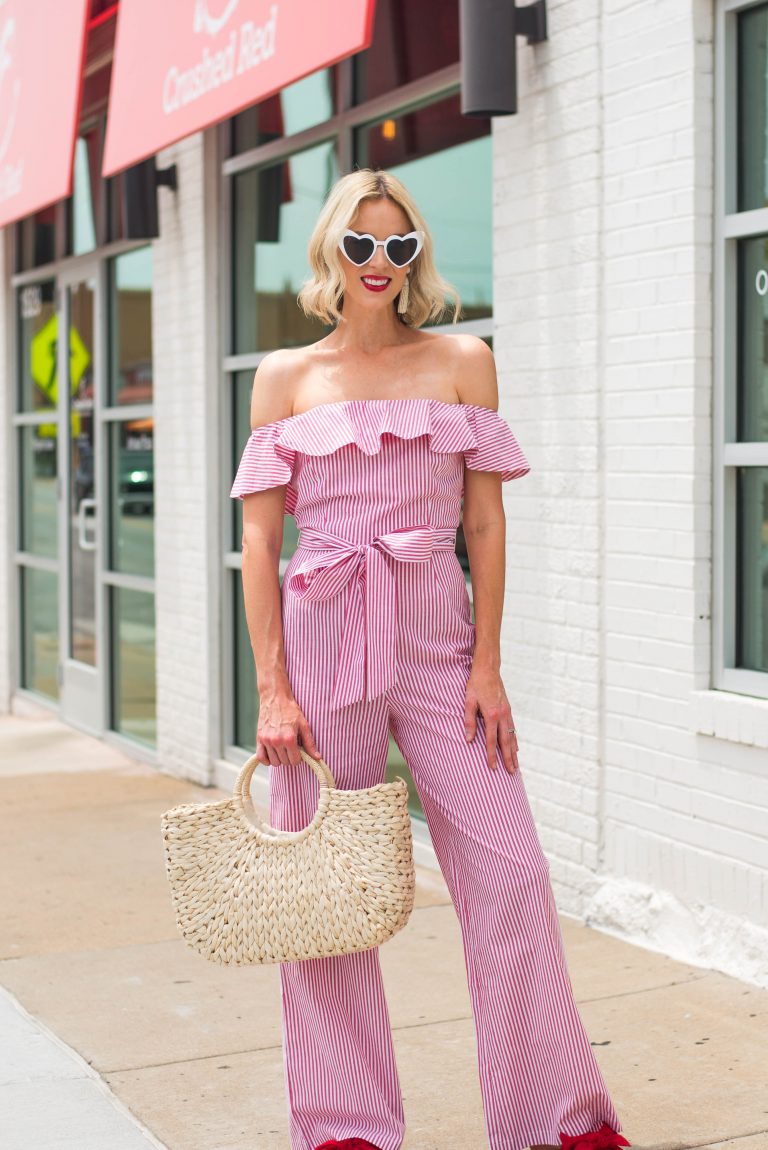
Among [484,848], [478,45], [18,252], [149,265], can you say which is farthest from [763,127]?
[18,252]

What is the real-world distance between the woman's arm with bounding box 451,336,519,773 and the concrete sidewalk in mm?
972

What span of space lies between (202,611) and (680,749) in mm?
3400

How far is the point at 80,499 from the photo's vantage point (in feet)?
30.6

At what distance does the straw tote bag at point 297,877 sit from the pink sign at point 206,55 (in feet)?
8.38

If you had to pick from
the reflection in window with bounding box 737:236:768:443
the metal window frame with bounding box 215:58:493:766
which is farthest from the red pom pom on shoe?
the metal window frame with bounding box 215:58:493:766

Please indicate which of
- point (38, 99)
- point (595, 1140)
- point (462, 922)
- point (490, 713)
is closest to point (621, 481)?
point (490, 713)

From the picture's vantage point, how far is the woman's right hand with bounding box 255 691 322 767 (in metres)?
3.08

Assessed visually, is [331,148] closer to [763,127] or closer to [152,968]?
[763,127]

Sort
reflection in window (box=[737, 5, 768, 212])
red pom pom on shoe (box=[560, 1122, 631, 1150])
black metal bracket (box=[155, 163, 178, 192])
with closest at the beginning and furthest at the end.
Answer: red pom pom on shoe (box=[560, 1122, 631, 1150]) < reflection in window (box=[737, 5, 768, 212]) < black metal bracket (box=[155, 163, 178, 192])

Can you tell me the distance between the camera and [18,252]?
34.6ft

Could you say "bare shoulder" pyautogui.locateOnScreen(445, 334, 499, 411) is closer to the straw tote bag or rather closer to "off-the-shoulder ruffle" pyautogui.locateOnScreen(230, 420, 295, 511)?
"off-the-shoulder ruffle" pyautogui.locateOnScreen(230, 420, 295, 511)

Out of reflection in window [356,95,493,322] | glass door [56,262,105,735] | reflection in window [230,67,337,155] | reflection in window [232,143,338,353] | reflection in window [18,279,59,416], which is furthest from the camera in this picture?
reflection in window [18,279,59,416]

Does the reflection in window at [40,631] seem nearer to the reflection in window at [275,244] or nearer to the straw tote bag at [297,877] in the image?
the reflection in window at [275,244]

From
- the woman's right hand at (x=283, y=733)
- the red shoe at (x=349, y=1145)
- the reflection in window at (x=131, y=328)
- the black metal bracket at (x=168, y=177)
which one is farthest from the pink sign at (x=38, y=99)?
the red shoe at (x=349, y=1145)
